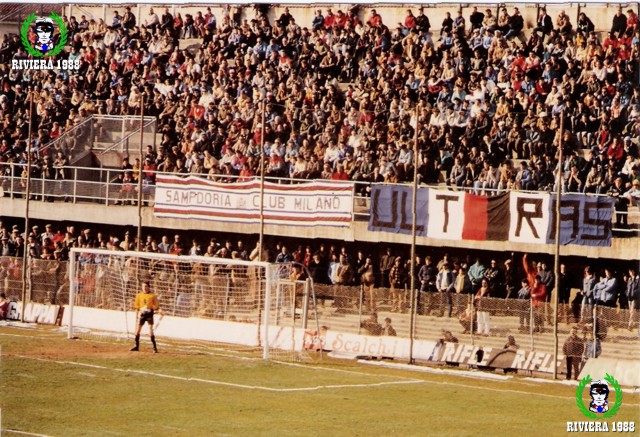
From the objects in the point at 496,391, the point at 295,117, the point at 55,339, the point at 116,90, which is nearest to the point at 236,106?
the point at 295,117

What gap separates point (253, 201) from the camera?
3672cm

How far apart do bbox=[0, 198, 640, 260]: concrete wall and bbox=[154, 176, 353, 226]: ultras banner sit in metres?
0.84

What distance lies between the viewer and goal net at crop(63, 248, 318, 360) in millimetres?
33281

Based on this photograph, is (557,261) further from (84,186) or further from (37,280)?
(84,186)

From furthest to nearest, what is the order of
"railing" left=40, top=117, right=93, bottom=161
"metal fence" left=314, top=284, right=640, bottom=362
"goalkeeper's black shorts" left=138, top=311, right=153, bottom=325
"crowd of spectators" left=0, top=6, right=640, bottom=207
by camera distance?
"railing" left=40, top=117, right=93, bottom=161
"crowd of spectators" left=0, top=6, right=640, bottom=207
"goalkeeper's black shorts" left=138, top=311, right=153, bottom=325
"metal fence" left=314, top=284, right=640, bottom=362

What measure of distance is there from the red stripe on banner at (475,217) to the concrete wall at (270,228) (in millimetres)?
831

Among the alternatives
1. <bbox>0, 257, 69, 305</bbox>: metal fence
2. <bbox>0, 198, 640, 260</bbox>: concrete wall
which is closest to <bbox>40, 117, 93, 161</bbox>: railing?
<bbox>0, 198, 640, 260</bbox>: concrete wall

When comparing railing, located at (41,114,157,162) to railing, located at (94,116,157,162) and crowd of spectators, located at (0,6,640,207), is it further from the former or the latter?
crowd of spectators, located at (0,6,640,207)

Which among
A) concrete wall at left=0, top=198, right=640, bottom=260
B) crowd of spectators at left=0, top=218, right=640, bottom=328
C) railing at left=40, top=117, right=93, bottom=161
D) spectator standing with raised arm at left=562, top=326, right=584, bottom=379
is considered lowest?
spectator standing with raised arm at left=562, top=326, right=584, bottom=379

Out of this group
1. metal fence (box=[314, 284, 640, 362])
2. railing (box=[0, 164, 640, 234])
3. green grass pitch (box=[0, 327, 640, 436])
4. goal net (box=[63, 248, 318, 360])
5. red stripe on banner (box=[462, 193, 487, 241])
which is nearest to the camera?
green grass pitch (box=[0, 327, 640, 436])

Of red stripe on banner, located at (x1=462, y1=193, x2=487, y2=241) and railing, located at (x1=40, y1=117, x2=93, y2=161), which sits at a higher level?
railing, located at (x1=40, y1=117, x2=93, y2=161)

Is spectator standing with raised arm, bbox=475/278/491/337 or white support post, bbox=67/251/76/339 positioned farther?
white support post, bbox=67/251/76/339

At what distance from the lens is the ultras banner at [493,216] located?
104 ft

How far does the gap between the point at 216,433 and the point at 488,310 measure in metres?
10.1
